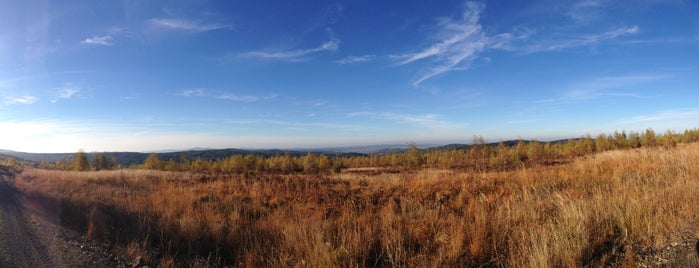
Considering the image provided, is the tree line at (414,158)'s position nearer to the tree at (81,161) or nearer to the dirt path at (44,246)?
the tree at (81,161)

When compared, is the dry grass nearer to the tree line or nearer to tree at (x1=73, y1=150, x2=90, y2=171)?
the tree line

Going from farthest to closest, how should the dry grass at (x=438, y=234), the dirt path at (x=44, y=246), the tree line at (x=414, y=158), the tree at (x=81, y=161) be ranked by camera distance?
the tree at (x=81, y=161) < the tree line at (x=414, y=158) < the dirt path at (x=44, y=246) < the dry grass at (x=438, y=234)

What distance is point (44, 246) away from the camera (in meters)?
4.62

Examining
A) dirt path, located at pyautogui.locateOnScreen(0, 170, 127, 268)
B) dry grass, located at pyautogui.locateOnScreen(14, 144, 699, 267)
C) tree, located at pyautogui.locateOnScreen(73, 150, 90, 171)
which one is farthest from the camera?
tree, located at pyautogui.locateOnScreen(73, 150, 90, 171)

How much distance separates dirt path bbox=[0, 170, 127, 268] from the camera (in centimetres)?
399

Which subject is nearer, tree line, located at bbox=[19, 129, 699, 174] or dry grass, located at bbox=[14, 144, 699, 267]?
dry grass, located at bbox=[14, 144, 699, 267]

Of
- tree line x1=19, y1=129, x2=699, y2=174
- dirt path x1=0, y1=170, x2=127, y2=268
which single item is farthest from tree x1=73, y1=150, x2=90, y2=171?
dirt path x1=0, y1=170, x2=127, y2=268

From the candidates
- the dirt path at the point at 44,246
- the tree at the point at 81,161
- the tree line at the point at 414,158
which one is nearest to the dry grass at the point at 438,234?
the dirt path at the point at 44,246

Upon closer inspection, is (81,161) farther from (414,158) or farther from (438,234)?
(438,234)

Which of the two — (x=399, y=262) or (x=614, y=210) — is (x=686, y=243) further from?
(x=399, y=262)

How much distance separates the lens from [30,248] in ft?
14.8

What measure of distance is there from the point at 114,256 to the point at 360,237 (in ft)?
10.6

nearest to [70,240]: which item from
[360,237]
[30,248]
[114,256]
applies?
[30,248]

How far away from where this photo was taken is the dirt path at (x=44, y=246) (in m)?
3.99
